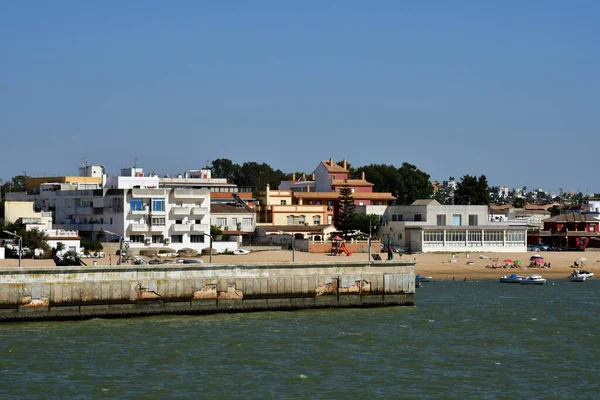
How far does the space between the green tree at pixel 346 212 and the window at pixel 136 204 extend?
24.7 meters

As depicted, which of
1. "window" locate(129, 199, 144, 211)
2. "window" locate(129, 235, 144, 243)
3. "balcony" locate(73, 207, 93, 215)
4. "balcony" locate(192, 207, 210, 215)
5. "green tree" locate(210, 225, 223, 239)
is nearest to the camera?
"window" locate(129, 235, 144, 243)

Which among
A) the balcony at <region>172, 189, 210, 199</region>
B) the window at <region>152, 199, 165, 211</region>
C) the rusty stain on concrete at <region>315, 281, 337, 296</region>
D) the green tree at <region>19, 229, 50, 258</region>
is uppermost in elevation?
the balcony at <region>172, 189, 210, 199</region>

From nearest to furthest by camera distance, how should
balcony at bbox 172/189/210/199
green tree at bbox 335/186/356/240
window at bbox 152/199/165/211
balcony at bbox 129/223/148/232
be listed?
balcony at bbox 129/223/148/232 < window at bbox 152/199/165/211 < balcony at bbox 172/189/210/199 < green tree at bbox 335/186/356/240

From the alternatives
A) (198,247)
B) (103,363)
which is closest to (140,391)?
(103,363)

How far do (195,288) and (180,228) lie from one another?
35467mm

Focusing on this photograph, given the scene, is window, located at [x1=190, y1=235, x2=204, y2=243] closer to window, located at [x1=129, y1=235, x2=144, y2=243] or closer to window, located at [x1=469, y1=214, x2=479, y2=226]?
window, located at [x1=129, y1=235, x2=144, y2=243]

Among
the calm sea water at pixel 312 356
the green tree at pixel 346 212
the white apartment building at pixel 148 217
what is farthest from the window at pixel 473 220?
the calm sea water at pixel 312 356

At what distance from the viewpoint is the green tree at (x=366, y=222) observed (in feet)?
363

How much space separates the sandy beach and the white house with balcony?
257 cm

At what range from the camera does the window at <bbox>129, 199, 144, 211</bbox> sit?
9100 centimetres

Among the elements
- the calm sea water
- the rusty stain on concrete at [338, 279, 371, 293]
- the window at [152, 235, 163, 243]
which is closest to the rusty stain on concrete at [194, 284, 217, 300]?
the calm sea water

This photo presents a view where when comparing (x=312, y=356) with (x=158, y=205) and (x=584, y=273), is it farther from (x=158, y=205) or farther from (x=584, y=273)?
(x=584, y=273)

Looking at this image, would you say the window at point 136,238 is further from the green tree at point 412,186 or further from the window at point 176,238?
the green tree at point 412,186

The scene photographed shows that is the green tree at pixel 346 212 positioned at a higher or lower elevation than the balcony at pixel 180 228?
higher
